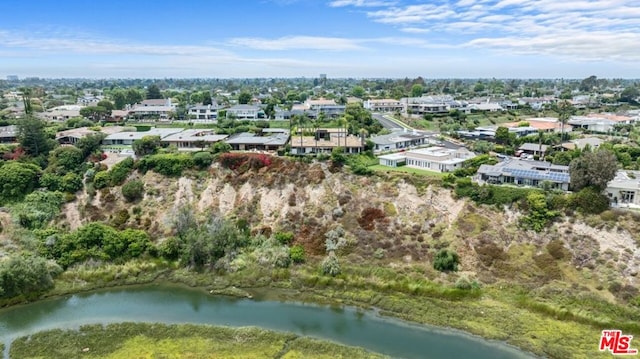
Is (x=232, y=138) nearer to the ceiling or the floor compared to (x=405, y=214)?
nearer to the ceiling

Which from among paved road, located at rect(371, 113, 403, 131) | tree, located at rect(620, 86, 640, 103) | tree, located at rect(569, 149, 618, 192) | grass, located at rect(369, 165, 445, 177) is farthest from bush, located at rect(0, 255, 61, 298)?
tree, located at rect(620, 86, 640, 103)

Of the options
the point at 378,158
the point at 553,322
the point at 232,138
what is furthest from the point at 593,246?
the point at 232,138

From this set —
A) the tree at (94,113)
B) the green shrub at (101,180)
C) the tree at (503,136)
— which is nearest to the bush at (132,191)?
the green shrub at (101,180)

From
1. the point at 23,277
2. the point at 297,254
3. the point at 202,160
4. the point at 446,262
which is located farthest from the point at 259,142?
the point at 23,277

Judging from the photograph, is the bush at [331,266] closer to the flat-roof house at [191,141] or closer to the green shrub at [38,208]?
the green shrub at [38,208]

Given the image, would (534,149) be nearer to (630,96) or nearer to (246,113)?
(246,113)

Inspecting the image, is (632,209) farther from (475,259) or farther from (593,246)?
(475,259)

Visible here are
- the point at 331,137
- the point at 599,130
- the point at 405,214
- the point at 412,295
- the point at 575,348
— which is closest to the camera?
the point at 575,348
